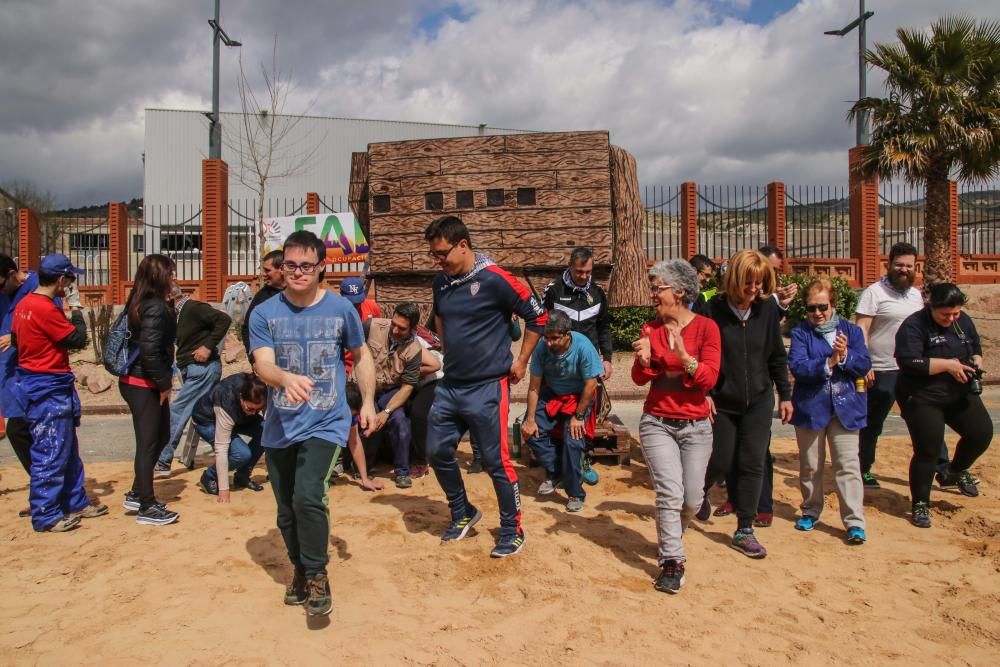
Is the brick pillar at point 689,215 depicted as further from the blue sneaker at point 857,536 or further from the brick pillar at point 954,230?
the blue sneaker at point 857,536

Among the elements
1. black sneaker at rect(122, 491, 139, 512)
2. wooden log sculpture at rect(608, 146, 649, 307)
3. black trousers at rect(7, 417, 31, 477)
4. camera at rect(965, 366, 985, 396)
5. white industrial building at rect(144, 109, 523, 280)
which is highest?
white industrial building at rect(144, 109, 523, 280)

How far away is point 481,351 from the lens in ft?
14.3

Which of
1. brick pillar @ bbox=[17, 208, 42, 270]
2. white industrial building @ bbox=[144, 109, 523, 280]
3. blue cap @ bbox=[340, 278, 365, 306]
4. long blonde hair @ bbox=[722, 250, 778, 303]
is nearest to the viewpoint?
long blonde hair @ bbox=[722, 250, 778, 303]

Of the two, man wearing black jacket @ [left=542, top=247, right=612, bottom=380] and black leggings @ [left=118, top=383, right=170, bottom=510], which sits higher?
man wearing black jacket @ [left=542, top=247, right=612, bottom=380]

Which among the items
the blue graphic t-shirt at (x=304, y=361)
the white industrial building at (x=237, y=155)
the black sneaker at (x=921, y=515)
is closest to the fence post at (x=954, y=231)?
the black sneaker at (x=921, y=515)

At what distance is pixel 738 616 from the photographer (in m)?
3.57

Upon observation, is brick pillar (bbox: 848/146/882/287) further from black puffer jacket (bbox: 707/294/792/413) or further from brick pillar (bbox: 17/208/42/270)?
brick pillar (bbox: 17/208/42/270)

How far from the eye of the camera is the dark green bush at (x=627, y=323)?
13.7 metres

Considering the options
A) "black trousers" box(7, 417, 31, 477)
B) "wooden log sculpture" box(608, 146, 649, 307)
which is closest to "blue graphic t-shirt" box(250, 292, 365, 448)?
"black trousers" box(7, 417, 31, 477)

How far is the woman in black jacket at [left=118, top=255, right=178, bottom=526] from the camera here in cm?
489

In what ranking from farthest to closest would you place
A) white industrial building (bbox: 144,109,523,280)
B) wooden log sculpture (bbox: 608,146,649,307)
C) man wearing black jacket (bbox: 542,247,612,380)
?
1. white industrial building (bbox: 144,109,523,280)
2. wooden log sculpture (bbox: 608,146,649,307)
3. man wearing black jacket (bbox: 542,247,612,380)

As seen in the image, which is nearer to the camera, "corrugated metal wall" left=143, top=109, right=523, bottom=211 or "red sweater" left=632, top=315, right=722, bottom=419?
"red sweater" left=632, top=315, right=722, bottom=419

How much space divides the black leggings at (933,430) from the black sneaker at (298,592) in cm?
402

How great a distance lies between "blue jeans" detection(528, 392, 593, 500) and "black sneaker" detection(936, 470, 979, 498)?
279cm
